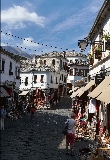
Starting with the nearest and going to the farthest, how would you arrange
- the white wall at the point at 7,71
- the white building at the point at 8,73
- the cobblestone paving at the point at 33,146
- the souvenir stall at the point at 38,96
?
the cobblestone paving at the point at 33,146
the white building at the point at 8,73
the white wall at the point at 7,71
the souvenir stall at the point at 38,96

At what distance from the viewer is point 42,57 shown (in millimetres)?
62594

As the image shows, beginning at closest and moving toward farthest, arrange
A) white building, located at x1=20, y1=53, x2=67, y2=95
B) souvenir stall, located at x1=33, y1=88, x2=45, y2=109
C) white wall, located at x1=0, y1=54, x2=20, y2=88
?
1. white wall, located at x1=0, y1=54, x2=20, y2=88
2. souvenir stall, located at x1=33, y1=88, x2=45, y2=109
3. white building, located at x1=20, y1=53, x2=67, y2=95

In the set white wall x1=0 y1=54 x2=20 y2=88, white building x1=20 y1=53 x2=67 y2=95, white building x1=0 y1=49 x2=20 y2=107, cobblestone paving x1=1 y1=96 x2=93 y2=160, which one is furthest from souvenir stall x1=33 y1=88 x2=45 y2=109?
cobblestone paving x1=1 y1=96 x2=93 y2=160

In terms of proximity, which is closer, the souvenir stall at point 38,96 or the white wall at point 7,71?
the white wall at point 7,71

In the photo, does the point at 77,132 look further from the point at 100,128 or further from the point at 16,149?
the point at 16,149

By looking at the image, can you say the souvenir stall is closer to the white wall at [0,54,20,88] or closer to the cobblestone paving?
the white wall at [0,54,20,88]

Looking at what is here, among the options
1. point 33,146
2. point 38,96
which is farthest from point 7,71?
point 38,96

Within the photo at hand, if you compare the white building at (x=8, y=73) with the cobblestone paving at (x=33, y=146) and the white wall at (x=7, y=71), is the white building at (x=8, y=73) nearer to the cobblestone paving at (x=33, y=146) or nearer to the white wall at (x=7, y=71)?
the white wall at (x=7, y=71)

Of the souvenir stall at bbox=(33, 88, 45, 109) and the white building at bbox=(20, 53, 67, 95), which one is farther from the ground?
the white building at bbox=(20, 53, 67, 95)

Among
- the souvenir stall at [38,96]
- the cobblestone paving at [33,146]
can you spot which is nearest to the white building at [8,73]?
the cobblestone paving at [33,146]

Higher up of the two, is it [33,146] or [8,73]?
[8,73]

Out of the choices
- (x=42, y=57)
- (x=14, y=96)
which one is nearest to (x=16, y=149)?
(x=14, y=96)

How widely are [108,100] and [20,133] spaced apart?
10913 millimetres

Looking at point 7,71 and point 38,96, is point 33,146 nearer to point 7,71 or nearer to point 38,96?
point 7,71
